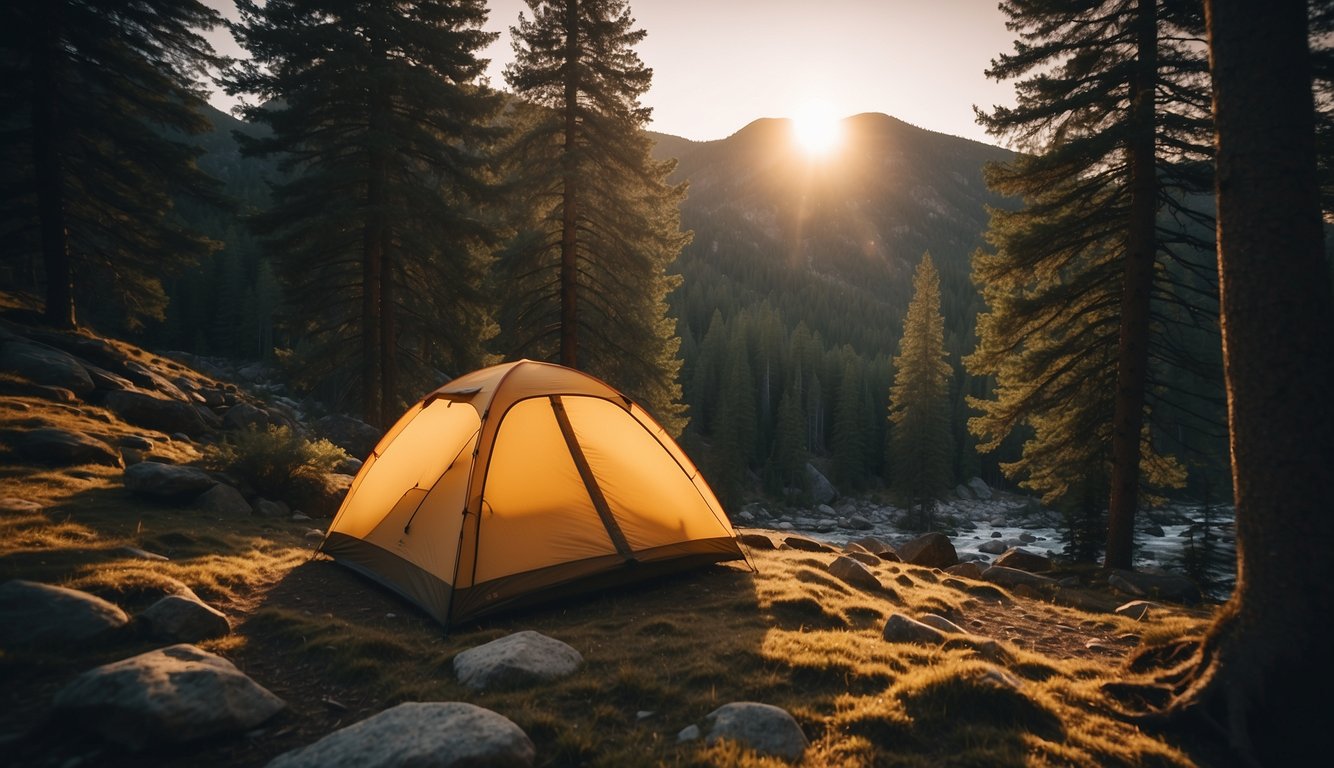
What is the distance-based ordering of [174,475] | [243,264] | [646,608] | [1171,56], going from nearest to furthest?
1. [646,608]
2. [174,475]
3. [1171,56]
4. [243,264]

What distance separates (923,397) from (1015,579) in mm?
32072

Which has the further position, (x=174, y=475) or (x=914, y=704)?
(x=174, y=475)

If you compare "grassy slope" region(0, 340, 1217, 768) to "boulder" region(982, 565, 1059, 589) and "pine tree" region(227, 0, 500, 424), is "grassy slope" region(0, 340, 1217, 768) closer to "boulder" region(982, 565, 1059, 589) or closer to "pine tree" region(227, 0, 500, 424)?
"boulder" region(982, 565, 1059, 589)

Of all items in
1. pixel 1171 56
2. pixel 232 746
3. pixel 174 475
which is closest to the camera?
pixel 232 746

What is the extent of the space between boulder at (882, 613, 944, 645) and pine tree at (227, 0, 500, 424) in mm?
13791

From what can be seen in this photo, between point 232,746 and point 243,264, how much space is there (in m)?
87.2

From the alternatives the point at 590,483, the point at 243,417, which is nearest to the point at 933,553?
the point at 590,483

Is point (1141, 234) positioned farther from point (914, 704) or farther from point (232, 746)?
point (232, 746)

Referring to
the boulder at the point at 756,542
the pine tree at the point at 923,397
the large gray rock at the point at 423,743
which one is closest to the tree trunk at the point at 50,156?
the boulder at the point at 756,542

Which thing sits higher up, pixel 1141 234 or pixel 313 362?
pixel 1141 234

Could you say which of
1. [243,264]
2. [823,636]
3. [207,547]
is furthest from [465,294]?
[243,264]

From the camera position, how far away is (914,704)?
13.5 ft

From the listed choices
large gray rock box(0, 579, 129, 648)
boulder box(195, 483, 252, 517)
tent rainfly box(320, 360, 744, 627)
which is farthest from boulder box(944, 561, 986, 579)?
boulder box(195, 483, 252, 517)

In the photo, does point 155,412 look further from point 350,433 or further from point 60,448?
point 350,433
